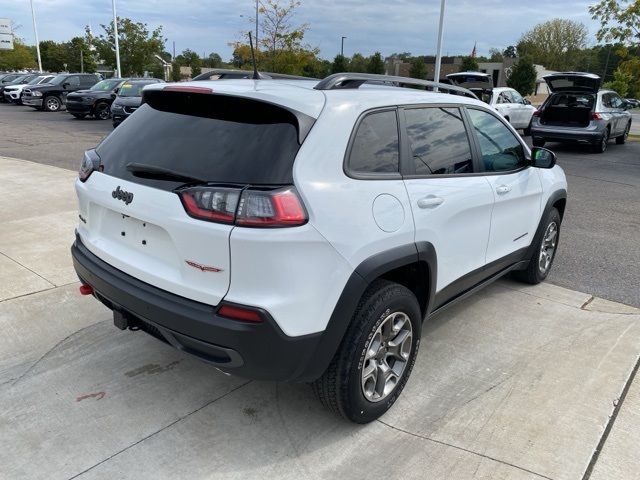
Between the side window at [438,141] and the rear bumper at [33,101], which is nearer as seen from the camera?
the side window at [438,141]

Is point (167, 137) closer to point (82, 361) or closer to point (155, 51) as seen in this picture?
point (82, 361)

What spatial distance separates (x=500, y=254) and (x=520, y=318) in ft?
2.13

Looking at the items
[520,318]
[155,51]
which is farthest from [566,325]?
[155,51]

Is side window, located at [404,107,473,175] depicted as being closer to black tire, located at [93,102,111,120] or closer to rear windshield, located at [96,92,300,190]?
rear windshield, located at [96,92,300,190]

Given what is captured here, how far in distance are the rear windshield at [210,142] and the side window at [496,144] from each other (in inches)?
70.4

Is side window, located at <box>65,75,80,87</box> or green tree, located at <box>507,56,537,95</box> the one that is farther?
green tree, located at <box>507,56,537,95</box>

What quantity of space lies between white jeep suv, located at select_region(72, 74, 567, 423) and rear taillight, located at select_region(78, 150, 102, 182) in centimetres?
1

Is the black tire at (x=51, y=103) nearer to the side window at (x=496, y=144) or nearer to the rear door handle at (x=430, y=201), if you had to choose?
the side window at (x=496, y=144)

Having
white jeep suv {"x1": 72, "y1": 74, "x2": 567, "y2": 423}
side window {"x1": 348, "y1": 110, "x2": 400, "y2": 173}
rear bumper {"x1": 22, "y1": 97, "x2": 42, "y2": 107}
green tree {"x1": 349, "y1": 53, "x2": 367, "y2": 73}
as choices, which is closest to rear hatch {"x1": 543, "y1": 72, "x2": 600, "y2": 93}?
white jeep suv {"x1": 72, "y1": 74, "x2": 567, "y2": 423}

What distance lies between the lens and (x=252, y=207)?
7.41 ft

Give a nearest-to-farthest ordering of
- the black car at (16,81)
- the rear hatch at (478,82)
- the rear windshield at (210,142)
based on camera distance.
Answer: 1. the rear windshield at (210,142)
2. the rear hatch at (478,82)
3. the black car at (16,81)

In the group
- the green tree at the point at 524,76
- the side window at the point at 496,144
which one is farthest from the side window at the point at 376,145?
the green tree at the point at 524,76

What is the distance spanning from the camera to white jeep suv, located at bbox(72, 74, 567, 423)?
2283mm

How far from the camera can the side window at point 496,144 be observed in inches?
147
